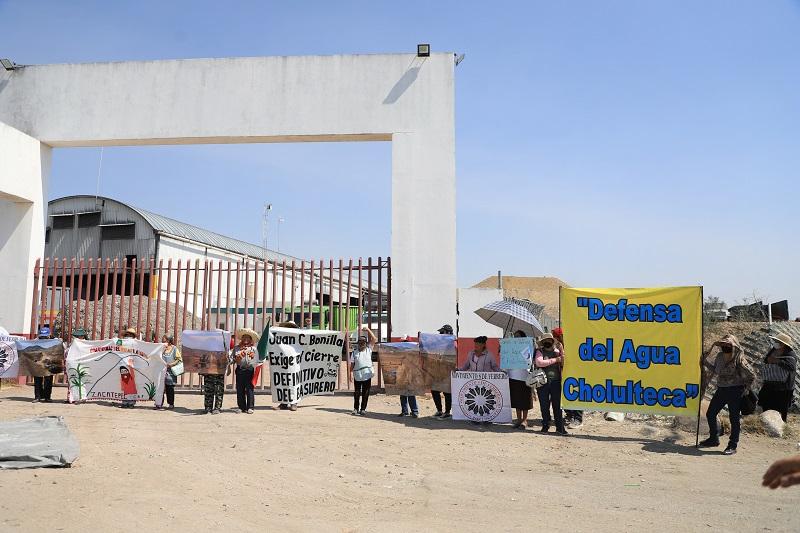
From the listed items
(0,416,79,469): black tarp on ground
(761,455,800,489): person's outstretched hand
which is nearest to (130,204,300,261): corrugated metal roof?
(0,416,79,469): black tarp on ground

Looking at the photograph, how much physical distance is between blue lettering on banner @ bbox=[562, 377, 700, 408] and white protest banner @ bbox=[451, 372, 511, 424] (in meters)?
1.04

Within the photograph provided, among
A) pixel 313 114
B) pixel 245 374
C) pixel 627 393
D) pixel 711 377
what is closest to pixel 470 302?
pixel 627 393

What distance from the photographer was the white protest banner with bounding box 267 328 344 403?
475 inches

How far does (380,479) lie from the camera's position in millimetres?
7352

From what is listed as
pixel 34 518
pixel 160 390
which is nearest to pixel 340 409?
pixel 160 390

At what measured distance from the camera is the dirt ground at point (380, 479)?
5.77m

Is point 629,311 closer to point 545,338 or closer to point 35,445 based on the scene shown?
point 545,338

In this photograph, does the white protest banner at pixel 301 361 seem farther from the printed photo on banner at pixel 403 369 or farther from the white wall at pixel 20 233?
the white wall at pixel 20 233

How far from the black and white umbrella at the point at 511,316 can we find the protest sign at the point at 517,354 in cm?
38

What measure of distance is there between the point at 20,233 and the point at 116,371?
5.35 meters

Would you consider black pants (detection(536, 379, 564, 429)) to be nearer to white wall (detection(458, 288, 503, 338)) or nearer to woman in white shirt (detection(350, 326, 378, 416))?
woman in white shirt (detection(350, 326, 378, 416))

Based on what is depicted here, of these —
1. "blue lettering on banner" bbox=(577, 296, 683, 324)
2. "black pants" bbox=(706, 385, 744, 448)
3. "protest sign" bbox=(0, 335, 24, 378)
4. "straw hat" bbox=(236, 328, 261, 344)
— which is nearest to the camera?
"black pants" bbox=(706, 385, 744, 448)

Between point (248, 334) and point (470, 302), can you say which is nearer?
point (248, 334)

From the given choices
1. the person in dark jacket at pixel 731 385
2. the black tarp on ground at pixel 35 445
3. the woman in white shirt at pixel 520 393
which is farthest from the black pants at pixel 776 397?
the black tarp on ground at pixel 35 445
